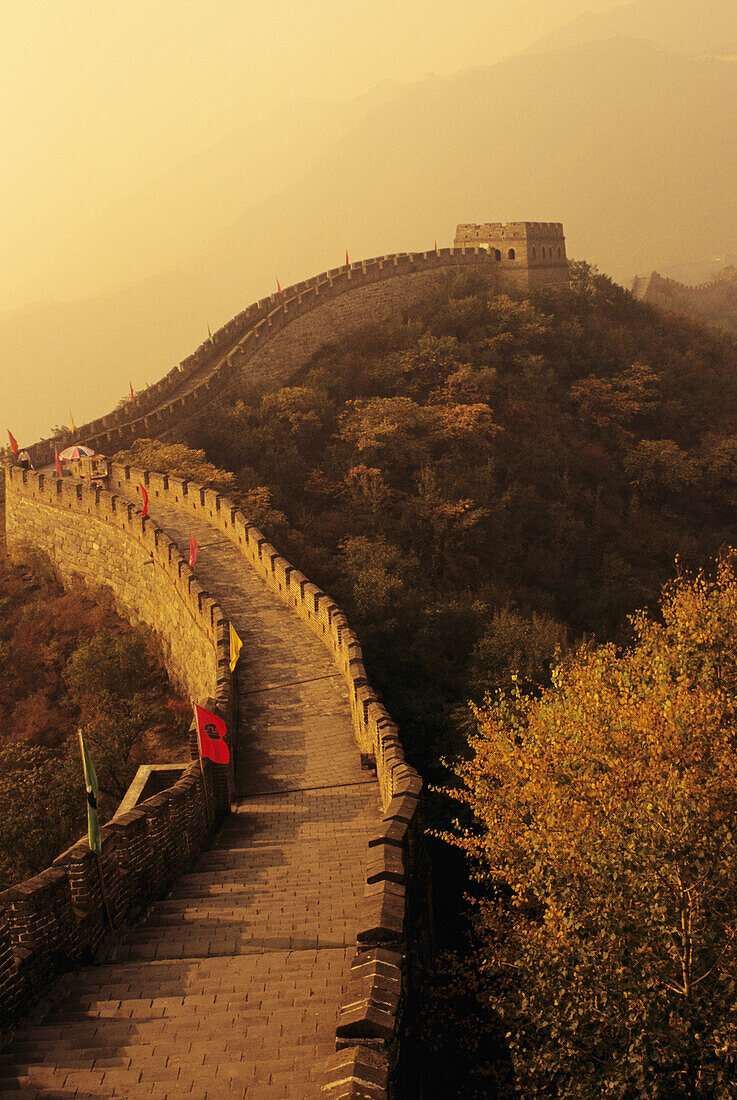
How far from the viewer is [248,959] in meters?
7.32

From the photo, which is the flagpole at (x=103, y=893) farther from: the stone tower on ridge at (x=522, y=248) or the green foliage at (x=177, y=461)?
the stone tower on ridge at (x=522, y=248)

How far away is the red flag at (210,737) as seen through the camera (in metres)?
10.6

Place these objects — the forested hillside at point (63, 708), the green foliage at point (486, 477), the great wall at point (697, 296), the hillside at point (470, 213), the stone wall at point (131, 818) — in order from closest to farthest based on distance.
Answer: the stone wall at point (131, 818) < the forested hillside at point (63, 708) < the green foliage at point (486, 477) < the great wall at point (697, 296) < the hillside at point (470, 213)

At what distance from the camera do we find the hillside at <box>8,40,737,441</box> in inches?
5340

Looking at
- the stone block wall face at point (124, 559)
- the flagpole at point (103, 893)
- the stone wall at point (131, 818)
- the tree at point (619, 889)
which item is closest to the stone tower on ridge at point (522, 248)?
the stone block wall face at point (124, 559)

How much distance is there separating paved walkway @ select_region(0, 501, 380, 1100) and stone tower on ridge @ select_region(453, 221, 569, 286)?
110 feet

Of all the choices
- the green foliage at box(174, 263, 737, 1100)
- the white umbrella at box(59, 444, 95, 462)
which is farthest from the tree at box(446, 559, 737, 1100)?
the white umbrella at box(59, 444, 95, 462)

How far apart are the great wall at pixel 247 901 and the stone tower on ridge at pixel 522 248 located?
2782 centimetres

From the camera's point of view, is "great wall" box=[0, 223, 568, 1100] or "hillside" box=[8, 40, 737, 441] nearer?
"great wall" box=[0, 223, 568, 1100]

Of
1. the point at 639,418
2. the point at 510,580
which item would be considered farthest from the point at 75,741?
the point at 639,418

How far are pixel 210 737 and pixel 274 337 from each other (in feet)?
86.0

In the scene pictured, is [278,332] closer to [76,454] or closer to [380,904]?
[76,454]

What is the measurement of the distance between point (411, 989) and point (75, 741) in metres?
10.1

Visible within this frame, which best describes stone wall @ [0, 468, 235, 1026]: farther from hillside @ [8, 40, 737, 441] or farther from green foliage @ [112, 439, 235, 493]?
hillside @ [8, 40, 737, 441]
